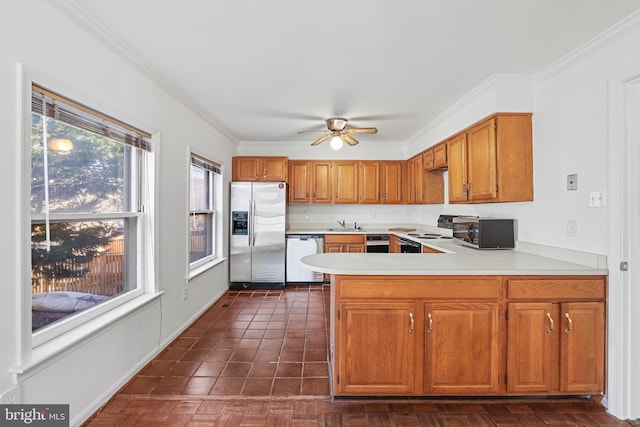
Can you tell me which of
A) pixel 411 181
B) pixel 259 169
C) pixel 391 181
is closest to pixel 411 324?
pixel 411 181

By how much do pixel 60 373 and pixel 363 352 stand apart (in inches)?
66.6

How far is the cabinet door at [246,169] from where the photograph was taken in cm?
480

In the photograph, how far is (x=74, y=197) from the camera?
5.91ft

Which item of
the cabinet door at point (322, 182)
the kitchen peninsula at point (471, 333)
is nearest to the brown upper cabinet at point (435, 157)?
the cabinet door at point (322, 182)

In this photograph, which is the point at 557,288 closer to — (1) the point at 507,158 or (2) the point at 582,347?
(2) the point at 582,347

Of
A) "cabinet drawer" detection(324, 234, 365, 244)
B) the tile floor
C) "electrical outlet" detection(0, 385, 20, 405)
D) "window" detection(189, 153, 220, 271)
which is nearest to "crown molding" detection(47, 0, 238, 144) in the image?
"window" detection(189, 153, 220, 271)

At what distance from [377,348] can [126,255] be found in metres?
2.05

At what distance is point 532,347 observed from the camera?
187 cm

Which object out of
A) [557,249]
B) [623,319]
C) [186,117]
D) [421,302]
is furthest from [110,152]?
[623,319]

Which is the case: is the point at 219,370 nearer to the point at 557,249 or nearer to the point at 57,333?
the point at 57,333

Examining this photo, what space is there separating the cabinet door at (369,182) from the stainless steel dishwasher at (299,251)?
1058 millimetres

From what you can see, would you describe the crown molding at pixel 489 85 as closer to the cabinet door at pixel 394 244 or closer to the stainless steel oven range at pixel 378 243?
the cabinet door at pixel 394 244

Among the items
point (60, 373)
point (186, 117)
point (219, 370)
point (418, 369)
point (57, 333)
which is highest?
point (186, 117)

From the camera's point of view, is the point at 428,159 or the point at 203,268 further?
the point at 428,159
